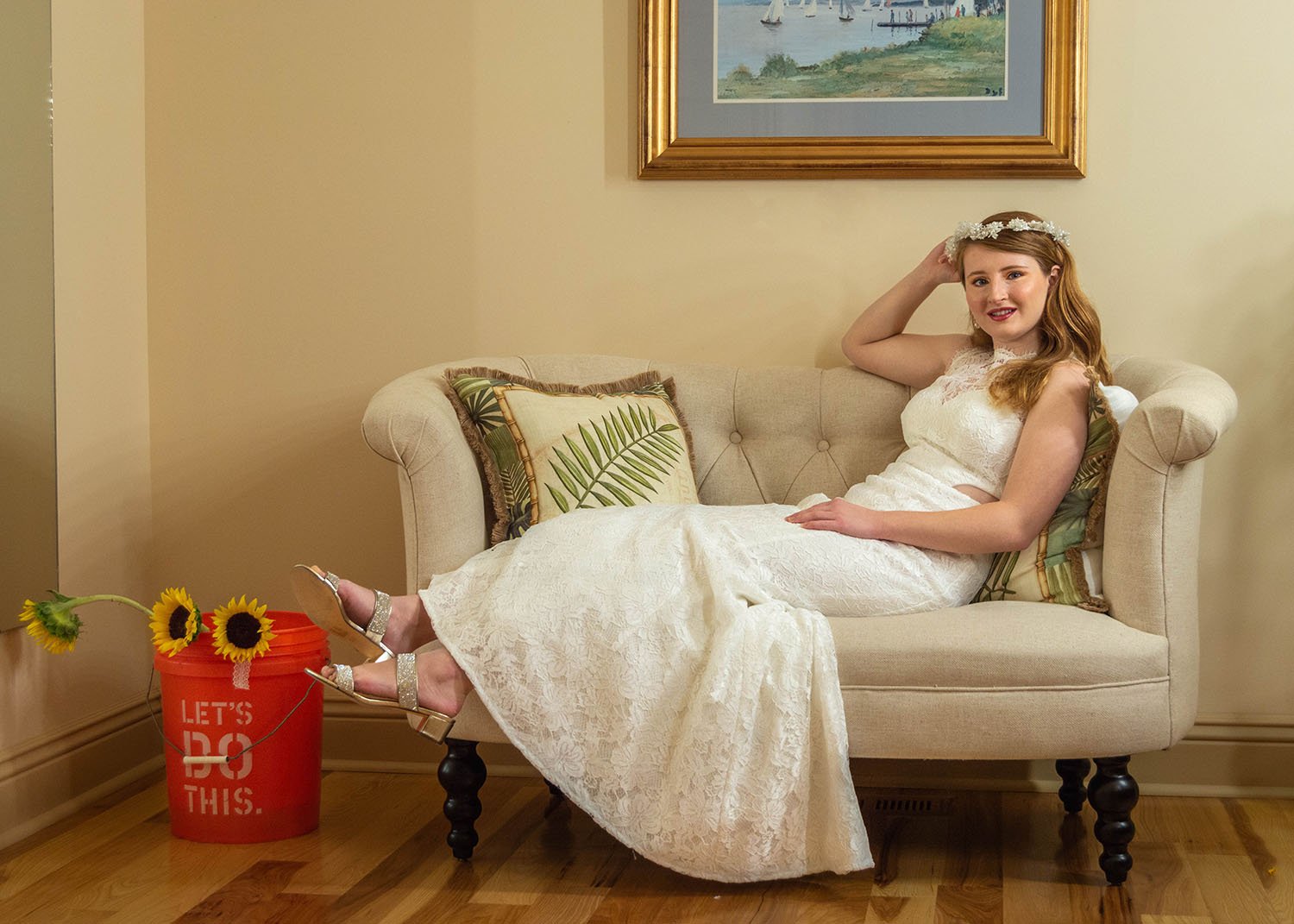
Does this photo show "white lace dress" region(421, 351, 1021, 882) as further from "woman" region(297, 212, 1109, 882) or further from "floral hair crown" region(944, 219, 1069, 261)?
"floral hair crown" region(944, 219, 1069, 261)

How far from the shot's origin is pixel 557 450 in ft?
7.45

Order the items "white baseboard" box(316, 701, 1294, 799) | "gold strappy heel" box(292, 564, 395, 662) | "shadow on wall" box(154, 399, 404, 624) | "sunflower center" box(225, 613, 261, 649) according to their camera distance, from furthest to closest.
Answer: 1. "shadow on wall" box(154, 399, 404, 624)
2. "white baseboard" box(316, 701, 1294, 799)
3. "sunflower center" box(225, 613, 261, 649)
4. "gold strappy heel" box(292, 564, 395, 662)

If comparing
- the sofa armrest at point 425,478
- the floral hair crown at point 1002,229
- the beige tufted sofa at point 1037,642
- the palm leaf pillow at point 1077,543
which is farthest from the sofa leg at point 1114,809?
the sofa armrest at point 425,478

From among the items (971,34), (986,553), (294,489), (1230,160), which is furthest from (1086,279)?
(294,489)

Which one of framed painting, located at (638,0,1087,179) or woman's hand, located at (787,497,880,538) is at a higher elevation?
framed painting, located at (638,0,1087,179)

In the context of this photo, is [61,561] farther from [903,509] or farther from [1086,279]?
[1086,279]

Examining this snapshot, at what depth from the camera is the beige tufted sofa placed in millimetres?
1882

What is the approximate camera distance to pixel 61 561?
2543 millimetres

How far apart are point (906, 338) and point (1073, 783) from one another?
93cm

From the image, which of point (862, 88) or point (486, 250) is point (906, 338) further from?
point (486, 250)

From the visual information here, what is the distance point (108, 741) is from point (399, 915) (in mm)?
1079

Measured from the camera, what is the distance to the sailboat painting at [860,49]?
2682 millimetres

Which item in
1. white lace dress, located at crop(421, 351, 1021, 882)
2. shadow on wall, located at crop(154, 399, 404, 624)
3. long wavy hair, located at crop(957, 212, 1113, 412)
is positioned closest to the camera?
white lace dress, located at crop(421, 351, 1021, 882)

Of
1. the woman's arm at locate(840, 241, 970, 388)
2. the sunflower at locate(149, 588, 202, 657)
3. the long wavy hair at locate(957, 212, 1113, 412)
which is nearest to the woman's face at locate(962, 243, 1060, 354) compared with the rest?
the long wavy hair at locate(957, 212, 1113, 412)
